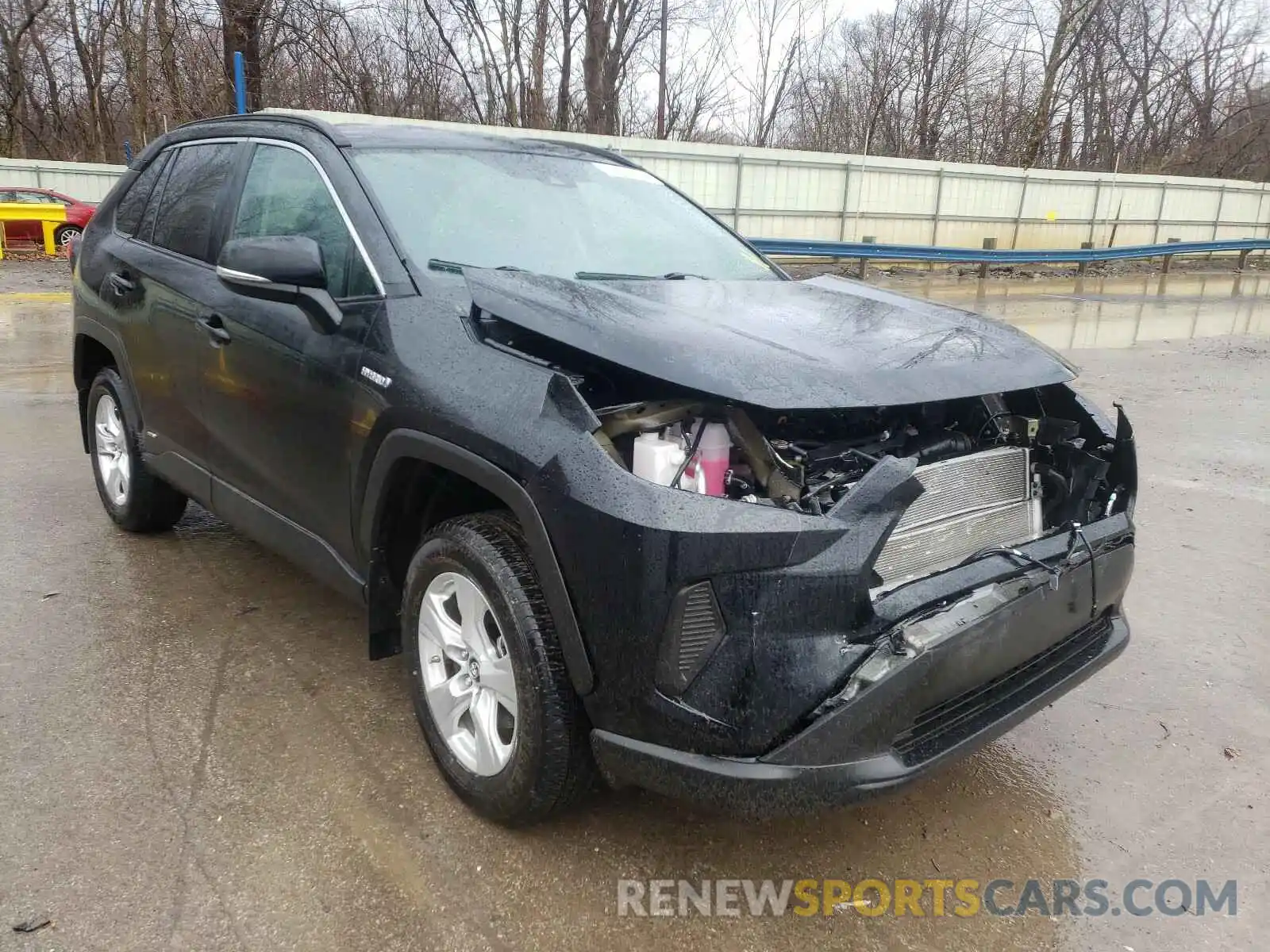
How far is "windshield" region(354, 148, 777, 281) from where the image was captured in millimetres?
3027

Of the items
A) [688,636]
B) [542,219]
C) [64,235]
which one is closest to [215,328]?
[542,219]

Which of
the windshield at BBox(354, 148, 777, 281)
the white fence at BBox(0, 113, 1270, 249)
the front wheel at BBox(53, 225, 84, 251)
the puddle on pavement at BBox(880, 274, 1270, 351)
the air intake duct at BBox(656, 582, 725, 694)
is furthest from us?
the white fence at BBox(0, 113, 1270, 249)

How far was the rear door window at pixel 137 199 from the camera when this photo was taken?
426 cm

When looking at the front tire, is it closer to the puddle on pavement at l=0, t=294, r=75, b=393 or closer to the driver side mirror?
the driver side mirror

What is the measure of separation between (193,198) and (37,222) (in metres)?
17.4

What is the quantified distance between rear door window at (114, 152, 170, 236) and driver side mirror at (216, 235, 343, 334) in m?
1.66

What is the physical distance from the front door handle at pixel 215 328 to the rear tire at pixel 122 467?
98cm

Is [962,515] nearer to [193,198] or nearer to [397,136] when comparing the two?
[397,136]

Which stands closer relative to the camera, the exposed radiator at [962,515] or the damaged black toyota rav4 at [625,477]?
the damaged black toyota rav4 at [625,477]

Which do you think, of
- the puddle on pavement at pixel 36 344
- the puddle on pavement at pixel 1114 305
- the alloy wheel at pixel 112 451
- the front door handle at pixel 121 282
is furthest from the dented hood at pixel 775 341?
the puddle on pavement at pixel 1114 305

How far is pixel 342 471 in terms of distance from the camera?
284 centimetres

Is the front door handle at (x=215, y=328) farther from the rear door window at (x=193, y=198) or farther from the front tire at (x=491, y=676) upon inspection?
the front tire at (x=491, y=676)

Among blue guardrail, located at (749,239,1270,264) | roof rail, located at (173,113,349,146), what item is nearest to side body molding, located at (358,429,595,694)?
roof rail, located at (173,113,349,146)

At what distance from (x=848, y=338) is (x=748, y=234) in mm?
17695
